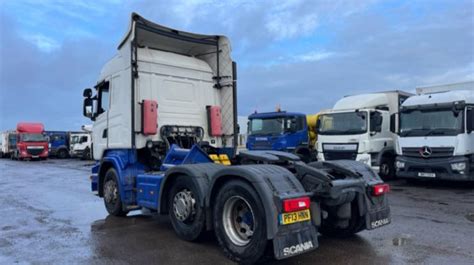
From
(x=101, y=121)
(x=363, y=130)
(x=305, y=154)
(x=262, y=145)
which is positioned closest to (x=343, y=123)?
(x=363, y=130)

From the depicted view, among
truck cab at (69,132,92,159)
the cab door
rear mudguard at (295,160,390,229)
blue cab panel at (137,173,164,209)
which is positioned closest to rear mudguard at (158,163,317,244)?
rear mudguard at (295,160,390,229)

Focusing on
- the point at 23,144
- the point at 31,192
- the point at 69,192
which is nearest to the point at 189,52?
the point at 69,192

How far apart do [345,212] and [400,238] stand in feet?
4.29

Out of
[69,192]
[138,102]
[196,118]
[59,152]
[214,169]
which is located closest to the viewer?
[214,169]

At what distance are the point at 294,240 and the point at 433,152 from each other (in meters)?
8.82

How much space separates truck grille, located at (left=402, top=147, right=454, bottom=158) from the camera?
11.2m

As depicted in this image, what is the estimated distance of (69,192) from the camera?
12078 mm

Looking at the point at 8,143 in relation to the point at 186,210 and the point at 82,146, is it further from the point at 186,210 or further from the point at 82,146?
the point at 186,210

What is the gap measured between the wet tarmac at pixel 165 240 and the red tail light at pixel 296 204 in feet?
2.67

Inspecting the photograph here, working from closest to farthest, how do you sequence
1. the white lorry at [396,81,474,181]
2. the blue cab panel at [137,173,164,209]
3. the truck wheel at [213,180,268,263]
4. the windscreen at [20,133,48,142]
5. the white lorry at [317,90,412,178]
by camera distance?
the truck wheel at [213,180,268,263], the blue cab panel at [137,173,164,209], the white lorry at [396,81,474,181], the white lorry at [317,90,412,178], the windscreen at [20,133,48,142]

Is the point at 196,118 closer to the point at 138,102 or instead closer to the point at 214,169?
the point at 138,102

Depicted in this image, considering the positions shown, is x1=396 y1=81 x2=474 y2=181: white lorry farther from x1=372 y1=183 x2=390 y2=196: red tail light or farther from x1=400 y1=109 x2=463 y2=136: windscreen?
x1=372 y1=183 x2=390 y2=196: red tail light

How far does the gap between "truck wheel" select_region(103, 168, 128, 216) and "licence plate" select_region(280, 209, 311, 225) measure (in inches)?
168

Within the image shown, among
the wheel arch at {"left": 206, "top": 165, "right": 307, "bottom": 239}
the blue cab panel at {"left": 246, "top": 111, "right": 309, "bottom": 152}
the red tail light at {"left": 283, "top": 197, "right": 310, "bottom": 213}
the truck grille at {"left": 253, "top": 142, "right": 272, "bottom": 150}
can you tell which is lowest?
the red tail light at {"left": 283, "top": 197, "right": 310, "bottom": 213}
